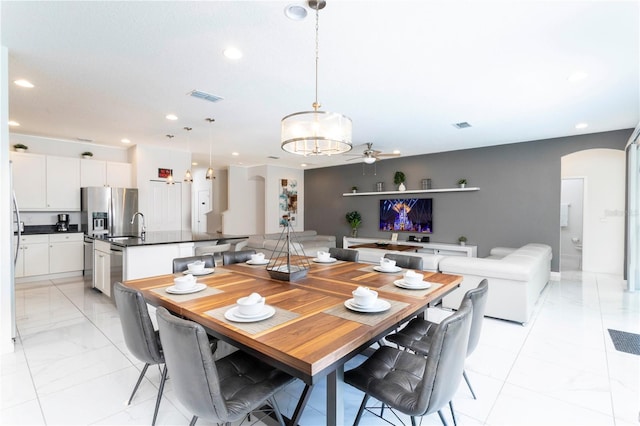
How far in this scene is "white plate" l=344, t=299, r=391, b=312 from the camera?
1.60m

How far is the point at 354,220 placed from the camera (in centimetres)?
867

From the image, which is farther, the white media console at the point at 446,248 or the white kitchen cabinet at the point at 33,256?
the white media console at the point at 446,248

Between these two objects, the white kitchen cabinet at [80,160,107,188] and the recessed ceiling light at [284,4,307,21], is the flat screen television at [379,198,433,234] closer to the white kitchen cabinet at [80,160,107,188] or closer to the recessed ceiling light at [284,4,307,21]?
the recessed ceiling light at [284,4,307,21]

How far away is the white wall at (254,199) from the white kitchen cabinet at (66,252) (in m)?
3.61

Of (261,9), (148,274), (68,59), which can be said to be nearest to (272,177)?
(148,274)

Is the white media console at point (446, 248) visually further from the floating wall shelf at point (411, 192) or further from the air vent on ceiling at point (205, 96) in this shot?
the air vent on ceiling at point (205, 96)

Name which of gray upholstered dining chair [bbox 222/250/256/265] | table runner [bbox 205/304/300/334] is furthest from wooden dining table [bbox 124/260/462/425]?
gray upholstered dining chair [bbox 222/250/256/265]

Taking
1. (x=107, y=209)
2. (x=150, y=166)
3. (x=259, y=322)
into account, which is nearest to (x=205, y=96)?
(x=259, y=322)

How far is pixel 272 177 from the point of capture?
9.04m

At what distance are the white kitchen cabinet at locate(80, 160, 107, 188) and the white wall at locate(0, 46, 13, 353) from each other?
145 inches

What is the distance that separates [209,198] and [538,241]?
9.40 m

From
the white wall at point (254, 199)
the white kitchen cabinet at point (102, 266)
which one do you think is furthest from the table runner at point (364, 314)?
the white wall at point (254, 199)

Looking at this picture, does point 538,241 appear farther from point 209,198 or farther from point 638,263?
point 209,198

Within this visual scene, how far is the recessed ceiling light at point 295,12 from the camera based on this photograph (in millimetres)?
2076
